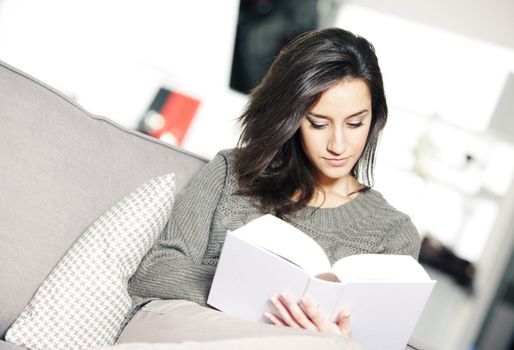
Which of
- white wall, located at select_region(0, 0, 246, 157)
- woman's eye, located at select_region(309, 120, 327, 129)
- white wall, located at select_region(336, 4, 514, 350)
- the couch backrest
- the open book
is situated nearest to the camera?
the open book

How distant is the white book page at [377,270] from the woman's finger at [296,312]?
0.32 feet

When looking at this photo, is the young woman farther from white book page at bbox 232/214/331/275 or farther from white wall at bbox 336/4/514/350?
white wall at bbox 336/4/514/350

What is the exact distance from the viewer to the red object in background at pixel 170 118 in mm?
4117

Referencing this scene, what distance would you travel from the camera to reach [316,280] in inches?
44.5

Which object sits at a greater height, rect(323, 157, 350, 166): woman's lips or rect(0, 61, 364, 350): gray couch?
rect(323, 157, 350, 166): woman's lips

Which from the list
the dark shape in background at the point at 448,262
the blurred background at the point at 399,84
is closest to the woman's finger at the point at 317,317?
the blurred background at the point at 399,84

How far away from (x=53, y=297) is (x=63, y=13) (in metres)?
3.32

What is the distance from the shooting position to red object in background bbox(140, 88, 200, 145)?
4.12 metres

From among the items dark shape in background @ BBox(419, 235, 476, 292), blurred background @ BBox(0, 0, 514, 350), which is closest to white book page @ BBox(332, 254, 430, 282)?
blurred background @ BBox(0, 0, 514, 350)

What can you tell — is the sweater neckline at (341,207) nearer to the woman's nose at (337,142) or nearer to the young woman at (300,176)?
the young woman at (300,176)

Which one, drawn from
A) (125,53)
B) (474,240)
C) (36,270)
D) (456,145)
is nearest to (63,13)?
(125,53)

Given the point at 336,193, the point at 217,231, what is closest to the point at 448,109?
the point at 336,193

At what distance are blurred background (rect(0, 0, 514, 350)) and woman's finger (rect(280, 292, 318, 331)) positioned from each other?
2.02 m

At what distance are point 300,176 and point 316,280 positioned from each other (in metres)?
0.64
